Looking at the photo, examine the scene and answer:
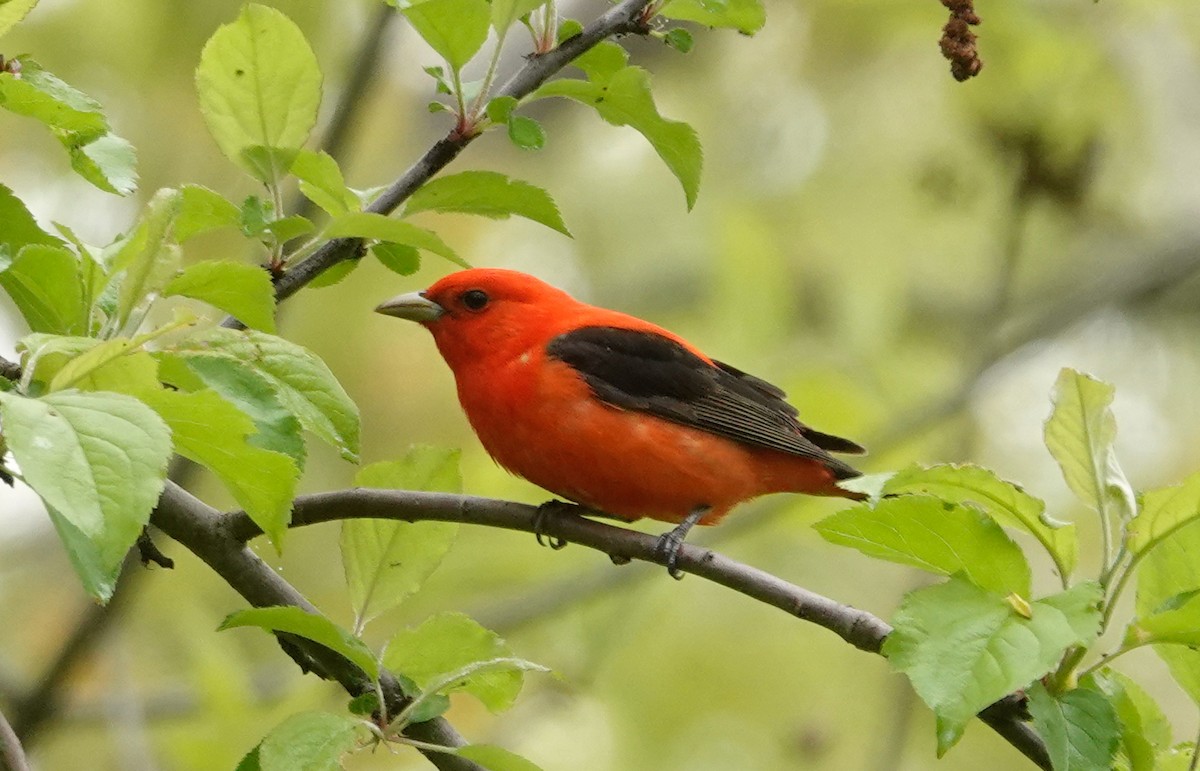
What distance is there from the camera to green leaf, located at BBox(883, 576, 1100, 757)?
2523 mm

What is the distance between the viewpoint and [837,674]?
9.73 m

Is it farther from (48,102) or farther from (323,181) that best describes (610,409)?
(48,102)

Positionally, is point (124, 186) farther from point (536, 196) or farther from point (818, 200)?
point (818, 200)

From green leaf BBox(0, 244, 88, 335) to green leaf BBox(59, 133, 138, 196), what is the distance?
1.56ft

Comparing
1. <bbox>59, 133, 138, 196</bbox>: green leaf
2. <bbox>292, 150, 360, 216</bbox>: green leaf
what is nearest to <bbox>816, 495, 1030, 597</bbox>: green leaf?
<bbox>292, 150, 360, 216</bbox>: green leaf

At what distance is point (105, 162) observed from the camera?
10.9 feet

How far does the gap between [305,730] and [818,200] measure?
8.90 m

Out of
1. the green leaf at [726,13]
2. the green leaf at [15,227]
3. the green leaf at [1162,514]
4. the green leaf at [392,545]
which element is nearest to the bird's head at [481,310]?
the green leaf at [392,545]

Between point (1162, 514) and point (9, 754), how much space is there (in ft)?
6.90

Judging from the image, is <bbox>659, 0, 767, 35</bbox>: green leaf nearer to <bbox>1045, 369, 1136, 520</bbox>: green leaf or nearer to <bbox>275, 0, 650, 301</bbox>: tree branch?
<bbox>275, 0, 650, 301</bbox>: tree branch

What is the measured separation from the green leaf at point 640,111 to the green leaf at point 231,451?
3.93 ft

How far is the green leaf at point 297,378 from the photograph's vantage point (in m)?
2.85

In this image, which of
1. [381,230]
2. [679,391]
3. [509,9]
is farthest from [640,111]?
[679,391]

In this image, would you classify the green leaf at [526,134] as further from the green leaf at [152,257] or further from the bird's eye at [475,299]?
the bird's eye at [475,299]
